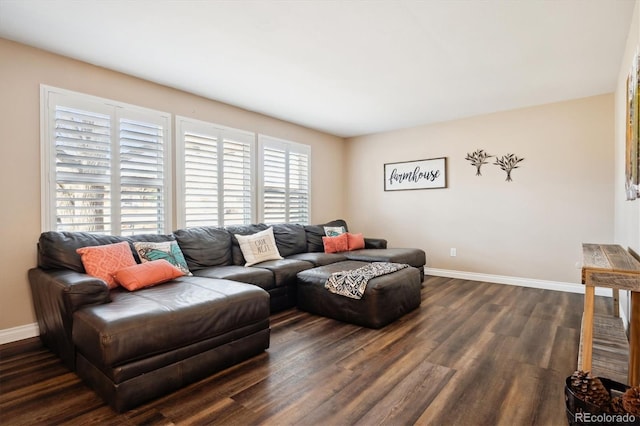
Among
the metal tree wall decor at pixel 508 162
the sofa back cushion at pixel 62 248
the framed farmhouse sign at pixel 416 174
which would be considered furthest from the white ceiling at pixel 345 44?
the sofa back cushion at pixel 62 248

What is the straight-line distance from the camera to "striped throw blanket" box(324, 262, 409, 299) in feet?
10.1

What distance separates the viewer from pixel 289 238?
182 inches

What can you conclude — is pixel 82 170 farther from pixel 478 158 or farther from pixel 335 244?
pixel 478 158

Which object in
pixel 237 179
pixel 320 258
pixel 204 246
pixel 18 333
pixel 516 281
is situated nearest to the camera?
pixel 18 333

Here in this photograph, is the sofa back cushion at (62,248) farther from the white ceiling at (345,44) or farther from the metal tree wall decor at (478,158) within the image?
the metal tree wall decor at (478,158)

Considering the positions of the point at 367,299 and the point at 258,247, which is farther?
the point at 258,247

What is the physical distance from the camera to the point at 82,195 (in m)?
3.06

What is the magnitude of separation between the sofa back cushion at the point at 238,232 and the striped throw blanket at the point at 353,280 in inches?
45.5

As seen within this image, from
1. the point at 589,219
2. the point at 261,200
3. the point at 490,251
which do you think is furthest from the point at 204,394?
the point at 589,219

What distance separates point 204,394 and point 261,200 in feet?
10.1

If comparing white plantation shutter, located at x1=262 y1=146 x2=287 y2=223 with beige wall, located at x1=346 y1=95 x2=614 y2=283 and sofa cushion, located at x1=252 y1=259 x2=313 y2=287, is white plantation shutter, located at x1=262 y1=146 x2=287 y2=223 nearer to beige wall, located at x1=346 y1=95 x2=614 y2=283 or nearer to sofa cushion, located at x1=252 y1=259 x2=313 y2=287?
sofa cushion, located at x1=252 y1=259 x2=313 y2=287

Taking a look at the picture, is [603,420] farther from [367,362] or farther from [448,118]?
[448,118]

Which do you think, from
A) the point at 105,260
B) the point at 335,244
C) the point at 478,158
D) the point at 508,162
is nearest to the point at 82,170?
the point at 105,260

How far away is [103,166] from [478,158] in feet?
15.9
